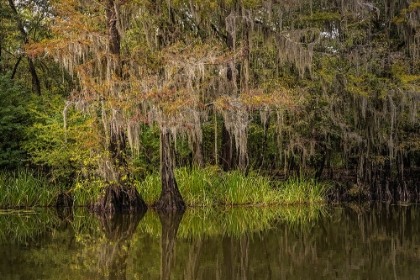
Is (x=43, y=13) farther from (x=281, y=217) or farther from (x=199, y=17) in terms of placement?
(x=281, y=217)

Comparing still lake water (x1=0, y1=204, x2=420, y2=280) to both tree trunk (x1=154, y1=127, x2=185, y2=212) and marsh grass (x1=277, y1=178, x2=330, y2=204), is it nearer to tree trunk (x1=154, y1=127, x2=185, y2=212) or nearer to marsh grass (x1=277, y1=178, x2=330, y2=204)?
tree trunk (x1=154, y1=127, x2=185, y2=212)

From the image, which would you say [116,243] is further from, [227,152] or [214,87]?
[227,152]

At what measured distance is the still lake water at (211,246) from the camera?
20.4 feet

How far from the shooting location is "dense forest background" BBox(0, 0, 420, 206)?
39.0 feet

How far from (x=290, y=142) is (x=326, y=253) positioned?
830cm

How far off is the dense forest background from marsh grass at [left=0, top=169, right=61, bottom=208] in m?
0.43

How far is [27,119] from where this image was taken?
1478 cm

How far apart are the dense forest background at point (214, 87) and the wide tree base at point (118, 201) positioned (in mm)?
342

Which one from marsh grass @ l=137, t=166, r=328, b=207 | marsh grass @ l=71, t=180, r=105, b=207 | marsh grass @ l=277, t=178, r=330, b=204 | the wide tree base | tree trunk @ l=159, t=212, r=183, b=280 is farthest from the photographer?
marsh grass @ l=277, t=178, r=330, b=204

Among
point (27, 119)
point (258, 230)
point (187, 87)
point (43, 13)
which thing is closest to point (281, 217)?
point (258, 230)

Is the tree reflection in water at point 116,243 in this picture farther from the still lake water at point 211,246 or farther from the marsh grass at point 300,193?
the marsh grass at point 300,193

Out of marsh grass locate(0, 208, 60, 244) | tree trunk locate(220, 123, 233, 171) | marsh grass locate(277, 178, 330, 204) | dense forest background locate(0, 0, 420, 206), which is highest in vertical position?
dense forest background locate(0, 0, 420, 206)

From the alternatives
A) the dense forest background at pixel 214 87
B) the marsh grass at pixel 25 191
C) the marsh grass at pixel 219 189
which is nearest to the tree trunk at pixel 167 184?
the dense forest background at pixel 214 87

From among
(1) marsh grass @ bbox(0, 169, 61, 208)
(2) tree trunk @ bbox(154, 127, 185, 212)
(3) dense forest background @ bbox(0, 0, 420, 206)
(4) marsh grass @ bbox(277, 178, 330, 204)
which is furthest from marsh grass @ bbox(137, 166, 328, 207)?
(1) marsh grass @ bbox(0, 169, 61, 208)
